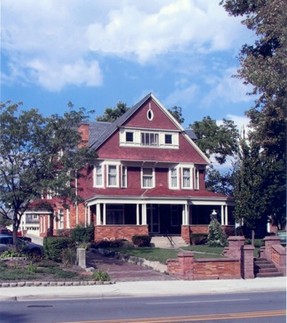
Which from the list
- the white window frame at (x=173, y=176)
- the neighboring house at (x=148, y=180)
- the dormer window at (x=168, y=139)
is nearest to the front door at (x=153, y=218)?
the neighboring house at (x=148, y=180)

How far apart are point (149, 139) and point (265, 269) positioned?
19290mm

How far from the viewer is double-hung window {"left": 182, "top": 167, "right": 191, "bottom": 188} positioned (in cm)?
4778

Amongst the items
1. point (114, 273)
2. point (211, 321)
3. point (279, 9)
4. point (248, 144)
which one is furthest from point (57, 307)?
point (248, 144)

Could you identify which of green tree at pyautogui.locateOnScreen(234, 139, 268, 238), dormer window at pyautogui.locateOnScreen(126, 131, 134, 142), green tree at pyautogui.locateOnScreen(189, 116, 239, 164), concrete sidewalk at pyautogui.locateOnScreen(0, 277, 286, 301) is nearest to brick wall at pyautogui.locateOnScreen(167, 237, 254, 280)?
concrete sidewalk at pyautogui.locateOnScreen(0, 277, 286, 301)

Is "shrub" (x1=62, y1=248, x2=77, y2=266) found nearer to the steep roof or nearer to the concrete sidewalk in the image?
the concrete sidewalk

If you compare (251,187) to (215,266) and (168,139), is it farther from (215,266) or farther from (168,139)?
(215,266)

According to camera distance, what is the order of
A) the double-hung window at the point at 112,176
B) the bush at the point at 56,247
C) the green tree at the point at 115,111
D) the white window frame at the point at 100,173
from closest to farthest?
1. the bush at the point at 56,247
2. the white window frame at the point at 100,173
3. the double-hung window at the point at 112,176
4. the green tree at the point at 115,111

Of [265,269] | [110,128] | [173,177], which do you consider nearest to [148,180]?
[173,177]

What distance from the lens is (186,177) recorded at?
1887 inches

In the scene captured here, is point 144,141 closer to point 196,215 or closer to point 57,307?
point 196,215

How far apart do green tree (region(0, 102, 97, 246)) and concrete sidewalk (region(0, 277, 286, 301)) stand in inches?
264

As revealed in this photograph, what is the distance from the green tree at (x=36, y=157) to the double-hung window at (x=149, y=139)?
52.6 ft

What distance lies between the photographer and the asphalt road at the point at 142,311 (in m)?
13.3

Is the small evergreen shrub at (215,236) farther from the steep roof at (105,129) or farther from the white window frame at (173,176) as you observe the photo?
the steep roof at (105,129)
